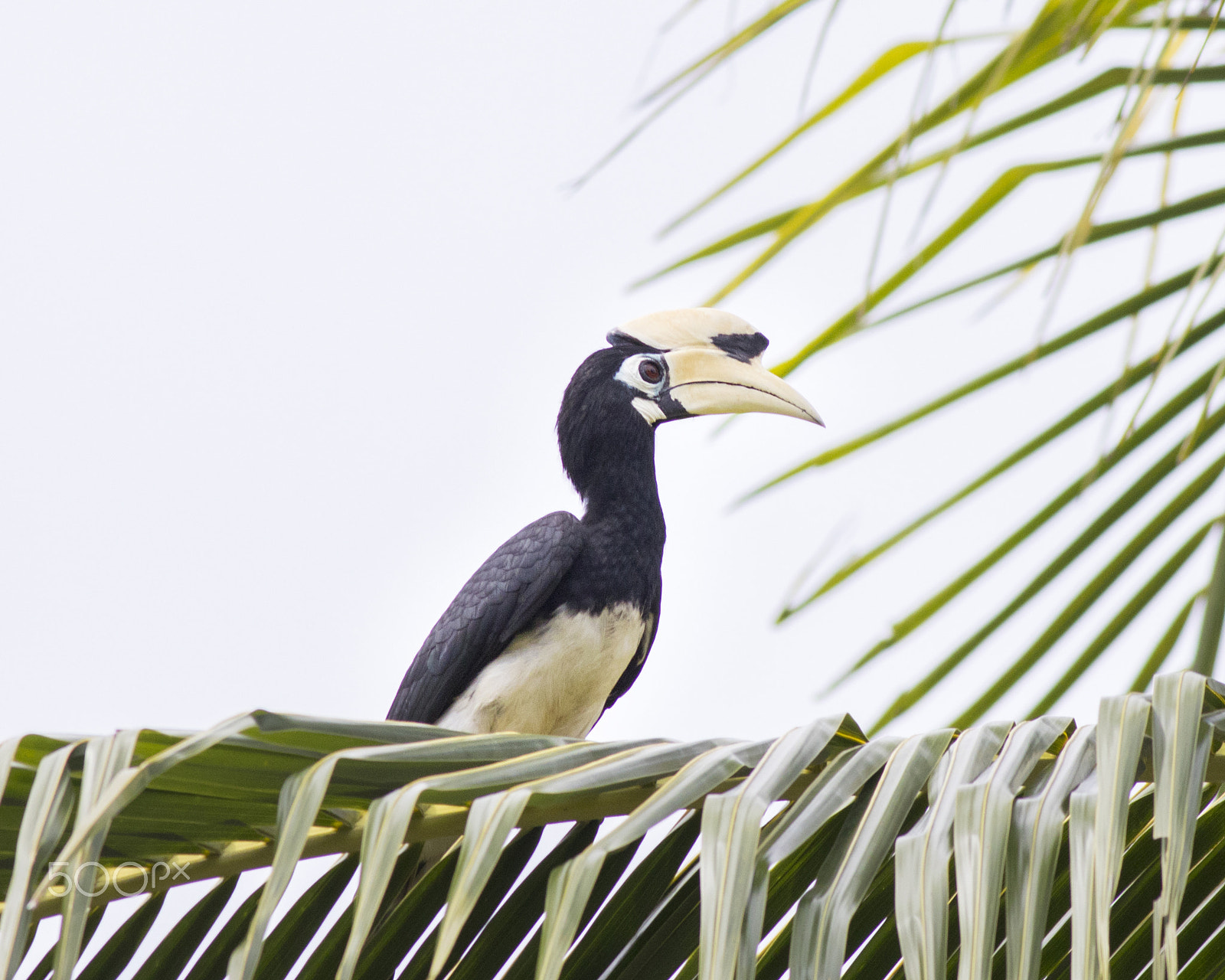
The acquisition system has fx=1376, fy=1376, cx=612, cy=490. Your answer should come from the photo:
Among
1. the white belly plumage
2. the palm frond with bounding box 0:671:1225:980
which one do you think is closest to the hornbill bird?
the white belly plumage

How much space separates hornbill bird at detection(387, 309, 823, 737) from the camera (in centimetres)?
288

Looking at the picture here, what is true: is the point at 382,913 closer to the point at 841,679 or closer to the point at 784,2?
the point at 841,679

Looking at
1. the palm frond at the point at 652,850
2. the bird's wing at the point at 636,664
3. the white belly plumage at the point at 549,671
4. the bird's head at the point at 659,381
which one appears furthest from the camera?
the bird's head at the point at 659,381

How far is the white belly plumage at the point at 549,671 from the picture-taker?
288cm

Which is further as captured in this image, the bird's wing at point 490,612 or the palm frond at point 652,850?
the bird's wing at point 490,612

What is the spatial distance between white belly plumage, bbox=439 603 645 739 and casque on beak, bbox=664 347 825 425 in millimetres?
541

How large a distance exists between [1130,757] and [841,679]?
47.9 inches

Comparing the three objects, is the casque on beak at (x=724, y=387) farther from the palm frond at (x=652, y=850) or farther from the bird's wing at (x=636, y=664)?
the palm frond at (x=652, y=850)

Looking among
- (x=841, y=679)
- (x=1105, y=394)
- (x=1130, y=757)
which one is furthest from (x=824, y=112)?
(x=1130, y=757)

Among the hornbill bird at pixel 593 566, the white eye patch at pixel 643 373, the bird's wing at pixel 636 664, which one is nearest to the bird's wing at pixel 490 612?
the hornbill bird at pixel 593 566

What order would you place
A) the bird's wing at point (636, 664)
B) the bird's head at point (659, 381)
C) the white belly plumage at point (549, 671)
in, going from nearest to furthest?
1. the white belly plumage at point (549, 671)
2. the bird's wing at point (636, 664)
3. the bird's head at point (659, 381)

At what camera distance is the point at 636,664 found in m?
3.10

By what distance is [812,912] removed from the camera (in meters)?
1.17

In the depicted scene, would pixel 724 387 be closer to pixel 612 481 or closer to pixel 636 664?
pixel 612 481
